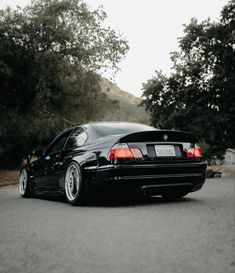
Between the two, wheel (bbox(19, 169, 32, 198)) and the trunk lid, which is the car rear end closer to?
the trunk lid

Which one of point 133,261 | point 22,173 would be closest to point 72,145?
point 22,173

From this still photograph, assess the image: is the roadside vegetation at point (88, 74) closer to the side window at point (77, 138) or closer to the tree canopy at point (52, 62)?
the tree canopy at point (52, 62)

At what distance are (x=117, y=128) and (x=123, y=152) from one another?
0.85m

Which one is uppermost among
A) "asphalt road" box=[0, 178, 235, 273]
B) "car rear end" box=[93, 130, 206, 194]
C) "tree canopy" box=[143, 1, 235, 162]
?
"tree canopy" box=[143, 1, 235, 162]

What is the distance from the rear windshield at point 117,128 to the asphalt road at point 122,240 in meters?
1.43

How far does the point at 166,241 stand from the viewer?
11.8ft

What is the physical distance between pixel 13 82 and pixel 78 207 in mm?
22802

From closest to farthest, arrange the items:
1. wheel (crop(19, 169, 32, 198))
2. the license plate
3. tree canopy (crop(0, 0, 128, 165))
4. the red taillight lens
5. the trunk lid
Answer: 1. the trunk lid
2. the license plate
3. the red taillight lens
4. wheel (crop(19, 169, 32, 198))
5. tree canopy (crop(0, 0, 128, 165))

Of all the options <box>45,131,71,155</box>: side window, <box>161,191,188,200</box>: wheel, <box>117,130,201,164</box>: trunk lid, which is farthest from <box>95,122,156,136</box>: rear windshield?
<box>161,191,188,200</box>: wheel

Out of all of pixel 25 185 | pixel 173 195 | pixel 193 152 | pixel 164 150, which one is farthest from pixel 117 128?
pixel 25 185

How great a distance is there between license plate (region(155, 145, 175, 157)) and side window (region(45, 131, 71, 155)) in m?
2.13

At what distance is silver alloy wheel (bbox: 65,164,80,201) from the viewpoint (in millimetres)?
6879

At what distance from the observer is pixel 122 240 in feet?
12.2

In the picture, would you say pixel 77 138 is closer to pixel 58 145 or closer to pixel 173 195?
pixel 58 145
